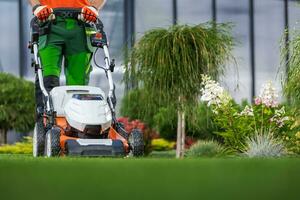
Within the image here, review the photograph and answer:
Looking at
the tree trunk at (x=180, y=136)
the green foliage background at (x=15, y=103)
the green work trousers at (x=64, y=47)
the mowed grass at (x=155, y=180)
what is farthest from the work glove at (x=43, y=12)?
the green foliage background at (x=15, y=103)

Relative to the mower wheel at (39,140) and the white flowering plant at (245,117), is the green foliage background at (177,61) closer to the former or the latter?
the white flowering plant at (245,117)

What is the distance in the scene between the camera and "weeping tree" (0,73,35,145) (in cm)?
1308

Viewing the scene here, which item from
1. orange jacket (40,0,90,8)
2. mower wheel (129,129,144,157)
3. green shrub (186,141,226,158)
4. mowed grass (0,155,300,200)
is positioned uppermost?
orange jacket (40,0,90,8)

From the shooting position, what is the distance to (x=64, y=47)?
7527 mm

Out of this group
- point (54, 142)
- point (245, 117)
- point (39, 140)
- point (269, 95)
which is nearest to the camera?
point (54, 142)

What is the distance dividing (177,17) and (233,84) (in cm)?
202

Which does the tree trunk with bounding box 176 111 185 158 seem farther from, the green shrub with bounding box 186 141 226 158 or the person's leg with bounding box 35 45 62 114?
the person's leg with bounding box 35 45 62 114

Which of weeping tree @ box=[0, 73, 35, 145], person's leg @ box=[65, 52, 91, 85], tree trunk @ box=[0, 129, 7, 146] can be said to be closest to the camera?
person's leg @ box=[65, 52, 91, 85]

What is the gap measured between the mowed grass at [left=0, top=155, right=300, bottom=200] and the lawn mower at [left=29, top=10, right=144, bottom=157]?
4.56m

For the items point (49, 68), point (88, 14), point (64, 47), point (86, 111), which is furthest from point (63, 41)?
point (86, 111)

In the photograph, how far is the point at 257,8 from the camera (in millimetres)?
19078

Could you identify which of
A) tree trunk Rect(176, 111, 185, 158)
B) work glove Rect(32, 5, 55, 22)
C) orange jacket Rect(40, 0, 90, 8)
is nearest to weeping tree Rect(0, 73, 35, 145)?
tree trunk Rect(176, 111, 185, 158)

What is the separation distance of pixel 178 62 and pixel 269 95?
1.02 m

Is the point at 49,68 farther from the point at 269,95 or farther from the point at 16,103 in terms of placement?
the point at 16,103
